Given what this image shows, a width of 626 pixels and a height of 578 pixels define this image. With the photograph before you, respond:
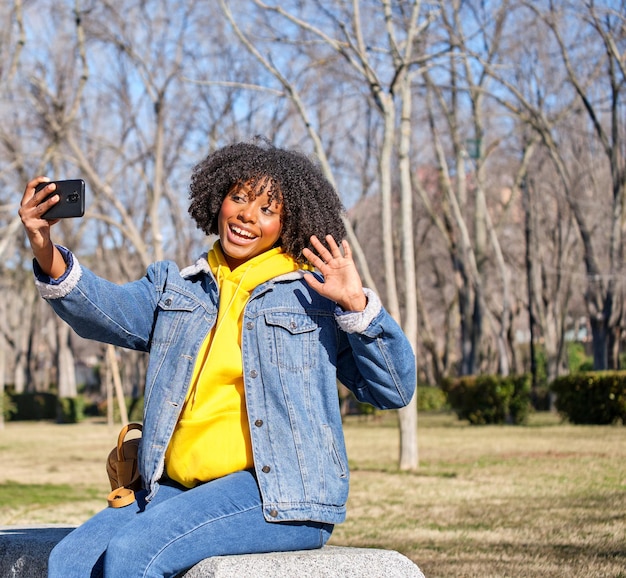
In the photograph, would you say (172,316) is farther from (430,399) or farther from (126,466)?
(430,399)

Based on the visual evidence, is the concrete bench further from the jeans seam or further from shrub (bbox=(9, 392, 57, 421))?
shrub (bbox=(9, 392, 57, 421))

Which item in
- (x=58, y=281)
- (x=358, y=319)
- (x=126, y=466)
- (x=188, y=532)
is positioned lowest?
(x=188, y=532)

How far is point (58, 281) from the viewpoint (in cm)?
279

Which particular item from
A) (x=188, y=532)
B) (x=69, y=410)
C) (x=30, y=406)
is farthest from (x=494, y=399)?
(x=30, y=406)

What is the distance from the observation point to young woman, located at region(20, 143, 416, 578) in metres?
2.73

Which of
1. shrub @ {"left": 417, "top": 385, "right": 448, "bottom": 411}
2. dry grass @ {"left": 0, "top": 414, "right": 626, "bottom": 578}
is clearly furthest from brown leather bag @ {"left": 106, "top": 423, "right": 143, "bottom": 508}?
shrub @ {"left": 417, "top": 385, "right": 448, "bottom": 411}

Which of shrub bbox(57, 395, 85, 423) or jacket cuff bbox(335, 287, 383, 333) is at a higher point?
jacket cuff bbox(335, 287, 383, 333)

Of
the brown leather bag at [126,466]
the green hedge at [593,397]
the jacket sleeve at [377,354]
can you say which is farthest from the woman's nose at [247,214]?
the green hedge at [593,397]

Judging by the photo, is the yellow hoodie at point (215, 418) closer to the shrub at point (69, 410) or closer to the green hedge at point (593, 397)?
the green hedge at point (593, 397)

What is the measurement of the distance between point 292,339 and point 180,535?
0.65 meters

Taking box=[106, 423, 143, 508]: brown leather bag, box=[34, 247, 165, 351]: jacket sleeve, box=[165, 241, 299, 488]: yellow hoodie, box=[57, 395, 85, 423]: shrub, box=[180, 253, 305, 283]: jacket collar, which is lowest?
box=[57, 395, 85, 423]: shrub

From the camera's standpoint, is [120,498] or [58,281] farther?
[120,498]

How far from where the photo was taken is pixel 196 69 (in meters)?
23.6

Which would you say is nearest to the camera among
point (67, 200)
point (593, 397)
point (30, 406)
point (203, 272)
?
point (67, 200)
